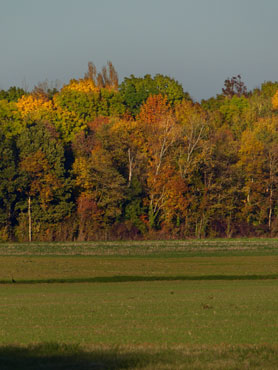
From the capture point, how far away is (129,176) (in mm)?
81125

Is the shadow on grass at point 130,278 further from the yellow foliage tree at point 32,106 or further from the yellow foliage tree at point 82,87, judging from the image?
the yellow foliage tree at point 82,87

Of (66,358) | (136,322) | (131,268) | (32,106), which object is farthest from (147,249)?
(66,358)

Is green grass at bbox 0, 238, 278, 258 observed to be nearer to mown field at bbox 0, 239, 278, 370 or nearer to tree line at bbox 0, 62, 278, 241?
tree line at bbox 0, 62, 278, 241

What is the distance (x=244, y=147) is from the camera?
82.6 metres

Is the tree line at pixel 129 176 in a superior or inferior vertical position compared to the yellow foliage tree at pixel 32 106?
inferior

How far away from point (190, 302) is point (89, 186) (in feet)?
188

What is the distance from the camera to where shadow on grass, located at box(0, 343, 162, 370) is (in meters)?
12.1

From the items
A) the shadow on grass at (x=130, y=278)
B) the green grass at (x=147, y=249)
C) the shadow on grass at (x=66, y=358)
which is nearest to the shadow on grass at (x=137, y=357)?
the shadow on grass at (x=66, y=358)

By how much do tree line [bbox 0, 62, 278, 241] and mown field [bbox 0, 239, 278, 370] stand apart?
36.9 meters

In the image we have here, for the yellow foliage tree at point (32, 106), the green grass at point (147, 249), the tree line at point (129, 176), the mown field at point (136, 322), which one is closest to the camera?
the mown field at point (136, 322)

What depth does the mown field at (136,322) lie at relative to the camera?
1264 cm

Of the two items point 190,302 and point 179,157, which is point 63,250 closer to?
point 179,157

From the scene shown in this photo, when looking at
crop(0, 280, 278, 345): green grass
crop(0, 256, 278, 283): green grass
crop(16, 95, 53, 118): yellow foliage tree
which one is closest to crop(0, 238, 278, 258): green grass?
crop(0, 256, 278, 283): green grass

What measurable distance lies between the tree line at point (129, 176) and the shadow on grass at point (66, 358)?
61.3m
